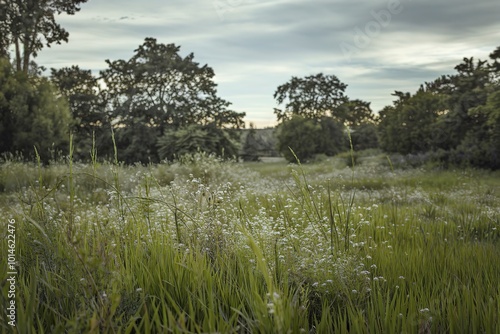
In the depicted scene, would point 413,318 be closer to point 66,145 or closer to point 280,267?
point 280,267

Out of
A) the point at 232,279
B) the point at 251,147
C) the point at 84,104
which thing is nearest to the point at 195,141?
the point at 84,104

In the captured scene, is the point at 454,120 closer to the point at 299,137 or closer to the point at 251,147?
the point at 299,137

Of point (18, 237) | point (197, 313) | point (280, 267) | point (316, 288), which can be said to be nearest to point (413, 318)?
point (316, 288)

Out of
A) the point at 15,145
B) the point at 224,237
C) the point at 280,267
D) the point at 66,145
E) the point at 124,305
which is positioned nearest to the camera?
the point at 124,305

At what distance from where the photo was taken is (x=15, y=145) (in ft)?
65.7

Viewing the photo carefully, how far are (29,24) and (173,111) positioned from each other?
976 centimetres

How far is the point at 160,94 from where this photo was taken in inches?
1156

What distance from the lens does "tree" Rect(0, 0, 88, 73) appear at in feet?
72.3

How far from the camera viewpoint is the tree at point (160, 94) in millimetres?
28203

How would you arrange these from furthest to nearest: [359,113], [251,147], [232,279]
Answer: [359,113] → [251,147] → [232,279]

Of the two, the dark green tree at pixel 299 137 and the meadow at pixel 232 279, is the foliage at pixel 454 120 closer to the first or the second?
the dark green tree at pixel 299 137

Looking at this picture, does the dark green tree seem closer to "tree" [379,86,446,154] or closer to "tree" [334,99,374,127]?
"tree" [379,86,446,154]

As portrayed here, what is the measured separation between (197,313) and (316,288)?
3.07 ft

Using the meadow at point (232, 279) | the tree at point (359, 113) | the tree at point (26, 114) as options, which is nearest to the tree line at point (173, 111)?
the tree at point (26, 114)
